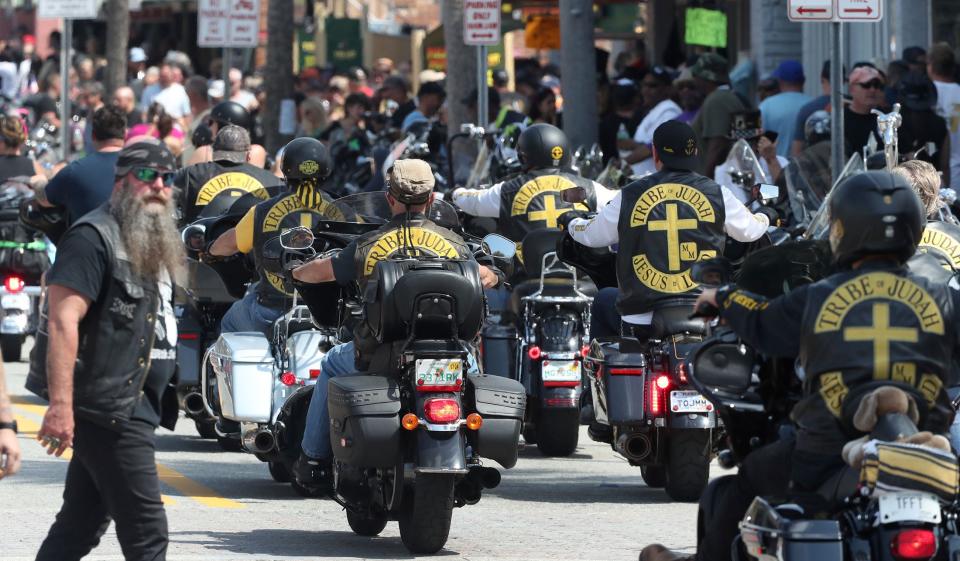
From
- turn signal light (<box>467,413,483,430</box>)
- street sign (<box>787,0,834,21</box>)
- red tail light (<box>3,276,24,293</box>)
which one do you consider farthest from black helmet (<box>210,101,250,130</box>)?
turn signal light (<box>467,413,483,430</box>)

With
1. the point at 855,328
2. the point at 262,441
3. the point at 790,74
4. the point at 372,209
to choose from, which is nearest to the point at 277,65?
the point at 790,74

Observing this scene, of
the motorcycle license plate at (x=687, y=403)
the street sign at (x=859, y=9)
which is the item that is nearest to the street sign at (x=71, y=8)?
the street sign at (x=859, y=9)

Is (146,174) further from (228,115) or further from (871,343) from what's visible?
(228,115)

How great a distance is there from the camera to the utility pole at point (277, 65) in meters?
28.1

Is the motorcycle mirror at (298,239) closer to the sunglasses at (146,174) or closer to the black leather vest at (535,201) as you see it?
the sunglasses at (146,174)

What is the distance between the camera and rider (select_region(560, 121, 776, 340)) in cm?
1038

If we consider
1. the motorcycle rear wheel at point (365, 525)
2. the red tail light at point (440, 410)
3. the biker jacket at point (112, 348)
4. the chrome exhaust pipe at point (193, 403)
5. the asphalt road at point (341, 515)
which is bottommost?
the asphalt road at point (341, 515)

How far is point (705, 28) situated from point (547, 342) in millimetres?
11242

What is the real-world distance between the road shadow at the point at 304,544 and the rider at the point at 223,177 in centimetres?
346

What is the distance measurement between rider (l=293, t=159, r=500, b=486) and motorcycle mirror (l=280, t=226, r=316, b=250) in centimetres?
13

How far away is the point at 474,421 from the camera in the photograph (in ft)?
28.3

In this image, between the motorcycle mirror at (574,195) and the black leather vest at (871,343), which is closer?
the black leather vest at (871,343)

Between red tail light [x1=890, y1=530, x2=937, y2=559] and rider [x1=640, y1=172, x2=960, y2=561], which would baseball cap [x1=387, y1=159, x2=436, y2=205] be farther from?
red tail light [x1=890, y1=530, x2=937, y2=559]

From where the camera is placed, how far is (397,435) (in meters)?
8.57
